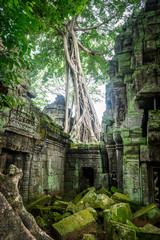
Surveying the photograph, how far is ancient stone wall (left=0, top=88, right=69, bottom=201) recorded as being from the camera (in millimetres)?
3744

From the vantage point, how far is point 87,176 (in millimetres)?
7289

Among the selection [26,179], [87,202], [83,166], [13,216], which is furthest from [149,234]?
[83,166]

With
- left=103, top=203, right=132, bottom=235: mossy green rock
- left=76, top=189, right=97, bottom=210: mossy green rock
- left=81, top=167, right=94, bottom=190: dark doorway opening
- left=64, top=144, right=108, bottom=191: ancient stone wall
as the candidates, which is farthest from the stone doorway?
left=81, top=167, right=94, bottom=190: dark doorway opening

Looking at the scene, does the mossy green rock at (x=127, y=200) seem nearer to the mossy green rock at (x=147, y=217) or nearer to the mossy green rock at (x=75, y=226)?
the mossy green rock at (x=147, y=217)

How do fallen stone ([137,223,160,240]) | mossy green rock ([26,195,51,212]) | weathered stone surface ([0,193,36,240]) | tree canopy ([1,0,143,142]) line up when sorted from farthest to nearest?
tree canopy ([1,0,143,142])
mossy green rock ([26,195,51,212])
fallen stone ([137,223,160,240])
weathered stone surface ([0,193,36,240])

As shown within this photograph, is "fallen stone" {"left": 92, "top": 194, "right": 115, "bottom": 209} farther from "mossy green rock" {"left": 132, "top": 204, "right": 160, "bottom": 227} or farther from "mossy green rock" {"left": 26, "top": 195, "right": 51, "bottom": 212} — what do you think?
"mossy green rock" {"left": 26, "top": 195, "right": 51, "bottom": 212}

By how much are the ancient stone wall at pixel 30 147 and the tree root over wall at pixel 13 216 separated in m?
2.07

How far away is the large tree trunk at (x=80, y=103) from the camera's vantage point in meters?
9.81

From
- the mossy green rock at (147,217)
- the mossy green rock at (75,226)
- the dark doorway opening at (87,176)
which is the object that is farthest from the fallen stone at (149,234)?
the dark doorway opening at (87,176)

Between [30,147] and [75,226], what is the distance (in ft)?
7.21

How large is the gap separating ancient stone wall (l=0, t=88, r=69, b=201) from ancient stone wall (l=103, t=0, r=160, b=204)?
2065 mm

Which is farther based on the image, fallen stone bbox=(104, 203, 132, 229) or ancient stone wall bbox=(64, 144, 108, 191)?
ancient stone wall bbox=(64, 144, 108, 191)

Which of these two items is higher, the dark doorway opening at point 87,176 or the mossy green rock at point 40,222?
the dark doorway opening at point 87,176

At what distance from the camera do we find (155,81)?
16.2ft
